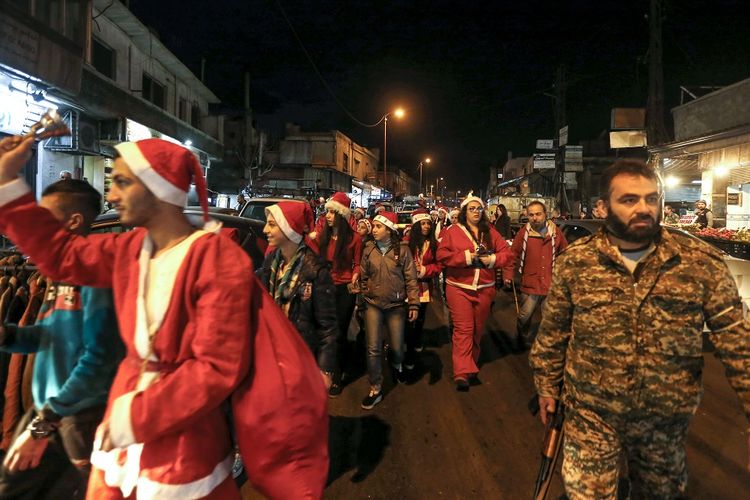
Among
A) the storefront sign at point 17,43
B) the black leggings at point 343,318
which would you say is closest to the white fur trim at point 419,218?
the black leggings at point 343,318

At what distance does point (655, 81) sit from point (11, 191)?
1908 cm

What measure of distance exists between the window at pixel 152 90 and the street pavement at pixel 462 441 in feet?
56.2

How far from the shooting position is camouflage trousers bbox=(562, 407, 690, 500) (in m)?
2.19

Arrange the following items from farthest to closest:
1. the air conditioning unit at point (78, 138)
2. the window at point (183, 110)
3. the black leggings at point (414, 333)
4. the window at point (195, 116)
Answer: the window at point (195, 116)
the window at point (183, 110)
the air conditioning unit at point (78, 138)
the black leggings at point (414, 333)

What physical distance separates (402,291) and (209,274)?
150 inches

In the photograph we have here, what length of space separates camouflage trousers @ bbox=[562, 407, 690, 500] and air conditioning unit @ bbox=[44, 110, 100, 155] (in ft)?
41.2

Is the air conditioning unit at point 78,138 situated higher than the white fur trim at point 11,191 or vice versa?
the air conditioning unit at point 78,138

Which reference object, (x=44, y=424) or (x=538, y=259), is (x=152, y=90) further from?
(x=44, y=424)

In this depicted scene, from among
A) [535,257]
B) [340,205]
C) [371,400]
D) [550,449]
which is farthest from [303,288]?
[535,257]

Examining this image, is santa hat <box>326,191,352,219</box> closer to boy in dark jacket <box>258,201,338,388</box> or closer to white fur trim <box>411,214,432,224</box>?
white fur trim <box>411,214,432,224</box>

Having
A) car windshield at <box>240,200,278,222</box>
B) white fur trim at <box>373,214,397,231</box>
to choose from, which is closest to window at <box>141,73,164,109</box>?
car windshield at <box>240,200,278,222</box>

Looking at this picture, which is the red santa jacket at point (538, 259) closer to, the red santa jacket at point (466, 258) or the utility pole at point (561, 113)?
the red santa jacket at point (466, 258)

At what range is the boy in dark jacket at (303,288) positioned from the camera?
327 centimetres

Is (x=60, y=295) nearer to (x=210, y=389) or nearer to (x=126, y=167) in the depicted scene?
(x=126, y=167)
